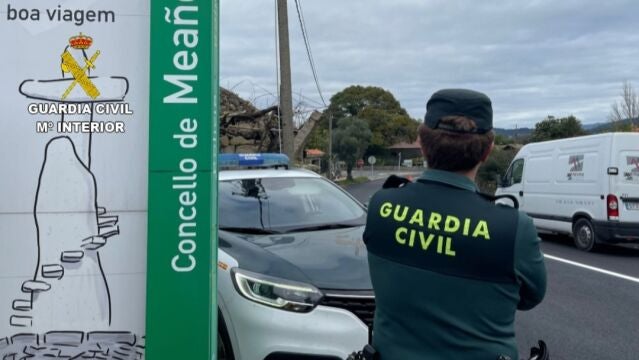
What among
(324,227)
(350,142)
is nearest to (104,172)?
(324,227)

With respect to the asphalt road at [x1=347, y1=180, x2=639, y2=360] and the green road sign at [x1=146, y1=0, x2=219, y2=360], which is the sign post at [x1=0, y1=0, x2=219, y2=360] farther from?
the asphalt road at [x1=347, y1=180, x2=639, y2=360]

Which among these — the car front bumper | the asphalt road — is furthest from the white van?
the car front bumper

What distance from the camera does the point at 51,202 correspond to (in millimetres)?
2762

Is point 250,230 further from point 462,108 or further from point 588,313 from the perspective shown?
point 588,313

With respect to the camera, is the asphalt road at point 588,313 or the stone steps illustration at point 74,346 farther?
the asphalt road at point 588,313

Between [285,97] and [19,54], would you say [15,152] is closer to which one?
[19,54]

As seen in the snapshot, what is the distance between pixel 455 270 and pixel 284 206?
3.45m

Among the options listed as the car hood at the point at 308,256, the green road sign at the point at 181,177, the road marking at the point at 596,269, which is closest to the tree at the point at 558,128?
the road marking at the point at 596,269

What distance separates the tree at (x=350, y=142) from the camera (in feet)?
184

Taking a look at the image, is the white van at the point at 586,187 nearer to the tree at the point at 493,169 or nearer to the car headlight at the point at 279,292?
the car headlight at the point at 279,292

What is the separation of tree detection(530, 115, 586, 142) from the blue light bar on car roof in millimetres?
37880

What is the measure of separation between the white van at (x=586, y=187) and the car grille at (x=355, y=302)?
8.92m

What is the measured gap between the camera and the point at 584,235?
38.9 feet

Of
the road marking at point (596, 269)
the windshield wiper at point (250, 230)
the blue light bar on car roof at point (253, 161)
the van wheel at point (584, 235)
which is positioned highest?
the blue light bar on car roof at point (253, 161)
